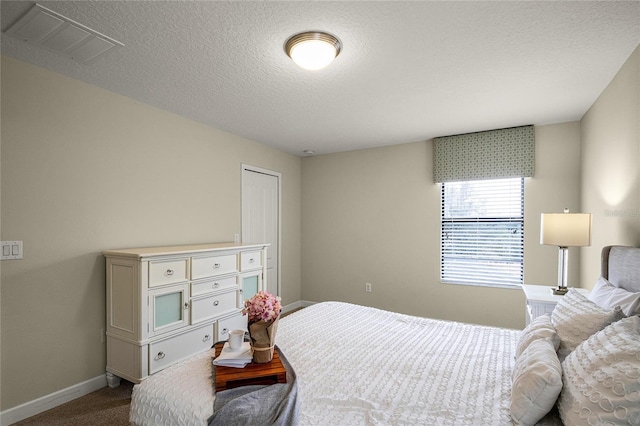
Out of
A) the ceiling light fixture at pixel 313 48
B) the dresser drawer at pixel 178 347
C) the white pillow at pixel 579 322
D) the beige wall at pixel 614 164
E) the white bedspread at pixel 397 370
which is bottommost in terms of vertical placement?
the dresser drawer at pixel 178 347

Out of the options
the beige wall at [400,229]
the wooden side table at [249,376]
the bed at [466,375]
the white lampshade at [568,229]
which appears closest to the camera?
the bed at [466,375]

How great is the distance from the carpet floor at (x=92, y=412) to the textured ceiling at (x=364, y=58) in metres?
2.50

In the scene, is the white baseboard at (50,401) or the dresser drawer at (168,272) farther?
the dresser drawer at (168,272)

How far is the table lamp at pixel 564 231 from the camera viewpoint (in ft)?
8.55

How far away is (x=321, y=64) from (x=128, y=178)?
81.1 inches

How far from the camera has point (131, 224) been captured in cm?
287

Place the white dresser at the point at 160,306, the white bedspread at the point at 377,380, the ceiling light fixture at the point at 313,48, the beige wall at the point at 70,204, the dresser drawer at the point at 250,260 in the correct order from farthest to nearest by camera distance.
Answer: the dresser drawer at the point at 250,260 < the white dresser at the point at 160,306 < the beige wall at the point at 70,204 < the ceiling light fixture at the point at 313,48 < the white bedspread at the point at 377,380

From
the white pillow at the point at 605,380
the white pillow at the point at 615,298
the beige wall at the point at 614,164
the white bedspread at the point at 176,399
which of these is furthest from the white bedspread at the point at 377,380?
the beige wall at the point at 614,164

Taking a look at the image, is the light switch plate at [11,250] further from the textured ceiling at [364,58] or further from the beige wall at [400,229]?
the beige wall at [400,229]

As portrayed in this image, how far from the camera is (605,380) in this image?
99cm

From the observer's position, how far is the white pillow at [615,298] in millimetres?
1415

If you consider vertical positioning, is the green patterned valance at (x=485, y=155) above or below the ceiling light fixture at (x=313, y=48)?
below

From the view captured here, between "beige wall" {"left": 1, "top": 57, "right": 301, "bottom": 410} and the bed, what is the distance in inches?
56.9

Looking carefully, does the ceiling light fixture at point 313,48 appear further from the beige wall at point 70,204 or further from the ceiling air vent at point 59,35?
the beige wall at point 70,204
